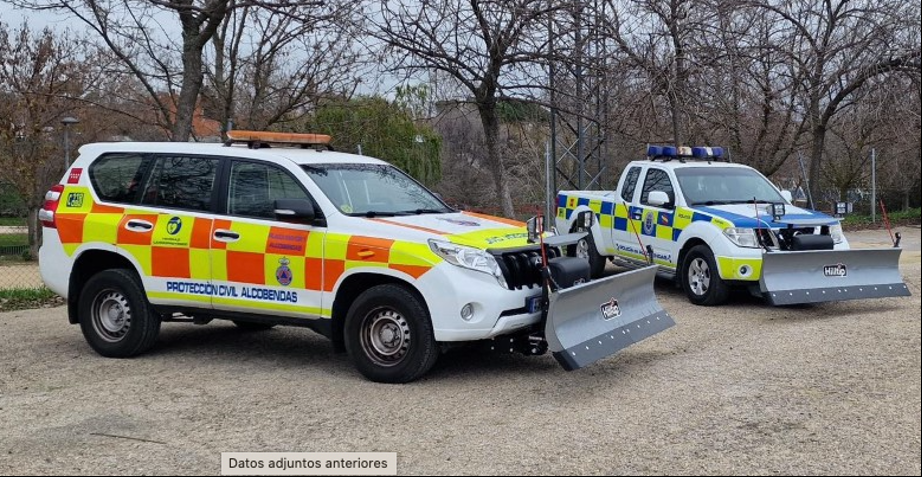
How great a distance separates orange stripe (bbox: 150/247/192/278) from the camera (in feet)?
23.0

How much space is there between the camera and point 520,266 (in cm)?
630

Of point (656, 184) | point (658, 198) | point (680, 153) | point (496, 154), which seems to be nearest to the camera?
point (658, 198)

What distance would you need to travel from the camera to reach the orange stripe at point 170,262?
276 inches

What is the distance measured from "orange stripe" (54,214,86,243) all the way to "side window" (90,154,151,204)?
0.94 ft

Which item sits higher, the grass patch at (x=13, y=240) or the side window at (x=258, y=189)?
the side window at (x=258, y=189)

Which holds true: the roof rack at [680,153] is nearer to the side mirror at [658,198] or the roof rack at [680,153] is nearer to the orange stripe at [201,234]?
the side mirror at [658,198]

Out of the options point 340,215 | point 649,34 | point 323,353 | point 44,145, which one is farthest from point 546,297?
point 44,145

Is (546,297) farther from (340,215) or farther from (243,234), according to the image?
(243,234)

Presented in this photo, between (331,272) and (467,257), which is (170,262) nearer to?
(331,272)

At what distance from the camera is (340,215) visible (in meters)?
6.48

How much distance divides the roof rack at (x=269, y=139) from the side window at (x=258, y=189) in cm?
42

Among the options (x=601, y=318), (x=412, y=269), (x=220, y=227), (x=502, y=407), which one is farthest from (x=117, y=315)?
(x=601, y=318)

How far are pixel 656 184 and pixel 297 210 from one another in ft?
19.0

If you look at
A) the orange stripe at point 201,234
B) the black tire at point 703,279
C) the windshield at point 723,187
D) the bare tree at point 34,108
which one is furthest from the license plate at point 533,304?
the bare tree at point 34,108
